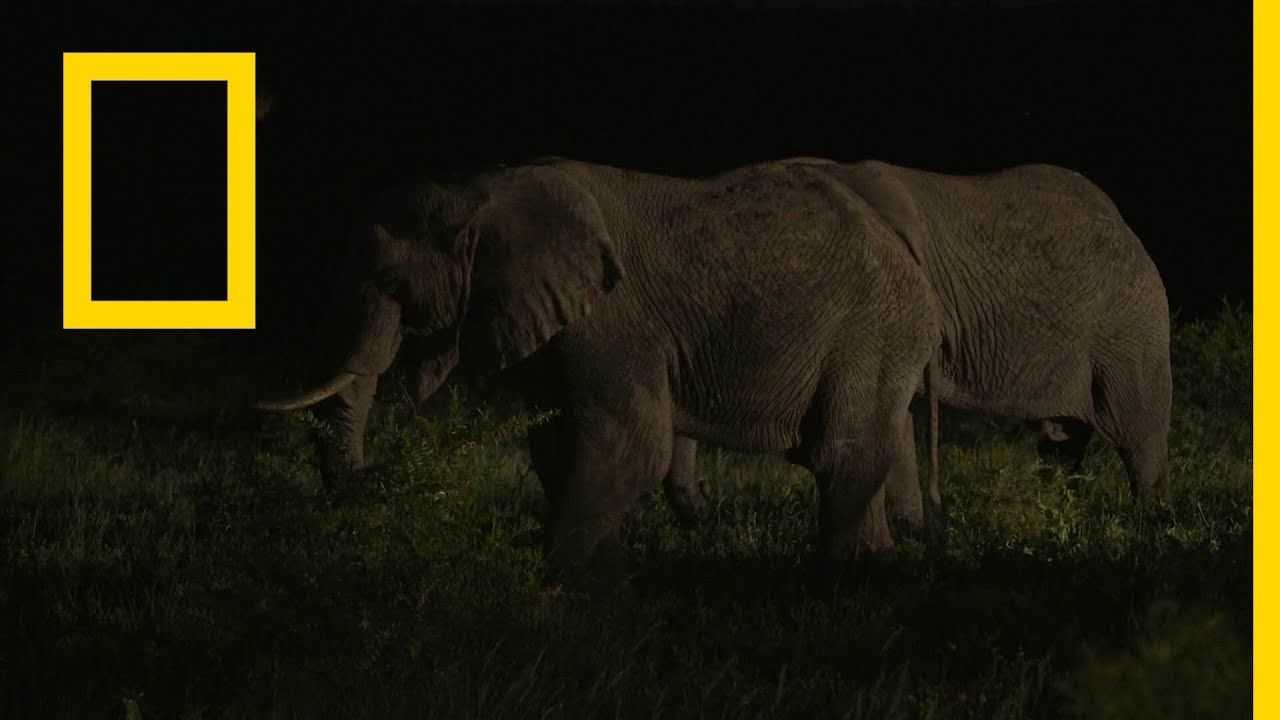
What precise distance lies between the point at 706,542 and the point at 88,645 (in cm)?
294

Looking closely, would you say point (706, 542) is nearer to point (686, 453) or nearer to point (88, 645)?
point (686, 453)

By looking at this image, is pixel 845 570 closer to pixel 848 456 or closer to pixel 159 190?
pixel 848 456

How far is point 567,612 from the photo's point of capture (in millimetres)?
7676

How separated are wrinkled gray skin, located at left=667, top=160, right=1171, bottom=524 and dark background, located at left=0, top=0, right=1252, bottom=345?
551 inches

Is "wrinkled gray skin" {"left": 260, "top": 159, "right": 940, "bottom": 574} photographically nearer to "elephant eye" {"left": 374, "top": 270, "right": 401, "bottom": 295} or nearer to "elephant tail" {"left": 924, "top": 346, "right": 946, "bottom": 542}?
"elephant eye" {"left": 374, "top": 270, "right": 401, "bottom": 295}

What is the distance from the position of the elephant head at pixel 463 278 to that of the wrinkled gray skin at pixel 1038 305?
155cm

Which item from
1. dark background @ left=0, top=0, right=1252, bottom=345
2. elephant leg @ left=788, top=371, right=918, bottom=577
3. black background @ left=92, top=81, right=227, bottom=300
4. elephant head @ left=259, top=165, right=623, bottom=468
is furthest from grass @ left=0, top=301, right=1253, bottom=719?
dark background @ left=0, top=0, right=1252, bottom=345

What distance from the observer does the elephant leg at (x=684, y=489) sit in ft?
32.9

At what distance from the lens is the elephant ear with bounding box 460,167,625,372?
27.1 feet

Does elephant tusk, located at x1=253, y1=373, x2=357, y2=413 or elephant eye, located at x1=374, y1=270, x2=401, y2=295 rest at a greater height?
elephant eye, located at x1=374, y1=270, x2=401, y2=295

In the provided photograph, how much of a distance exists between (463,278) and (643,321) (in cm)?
71

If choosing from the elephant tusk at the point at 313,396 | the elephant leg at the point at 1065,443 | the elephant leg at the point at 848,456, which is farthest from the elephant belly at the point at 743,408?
the elephant leg at the point at 1065,443

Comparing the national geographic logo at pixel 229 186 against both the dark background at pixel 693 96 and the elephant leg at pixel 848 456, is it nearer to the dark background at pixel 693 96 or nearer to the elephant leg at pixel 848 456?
the elephant leg at pixel 848 456

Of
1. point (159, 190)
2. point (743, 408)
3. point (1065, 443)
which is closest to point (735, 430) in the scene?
point (743, 408)
